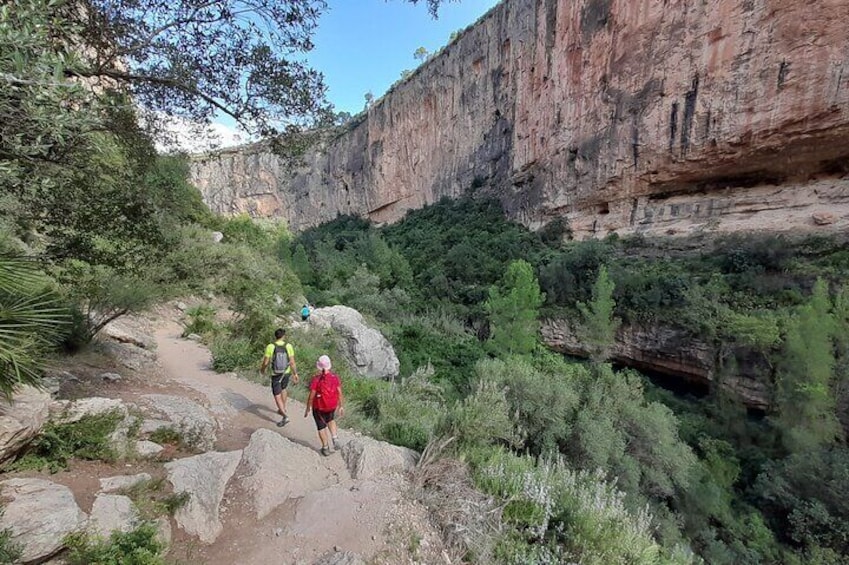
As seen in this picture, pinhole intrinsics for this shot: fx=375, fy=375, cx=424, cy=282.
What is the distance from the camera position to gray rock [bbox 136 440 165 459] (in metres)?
3.25

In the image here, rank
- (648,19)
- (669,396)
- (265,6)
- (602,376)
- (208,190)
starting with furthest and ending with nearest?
(208,190), (648,19), (669,396), (602,376), (265,6)

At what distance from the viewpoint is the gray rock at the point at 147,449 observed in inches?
128

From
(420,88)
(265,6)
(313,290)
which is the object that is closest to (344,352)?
(265,6)

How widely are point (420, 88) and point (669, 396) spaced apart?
1410 inches

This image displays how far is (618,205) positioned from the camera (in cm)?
2008

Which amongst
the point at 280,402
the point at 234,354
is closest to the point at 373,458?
the point at 280,402

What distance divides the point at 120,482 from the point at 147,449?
0.57 m

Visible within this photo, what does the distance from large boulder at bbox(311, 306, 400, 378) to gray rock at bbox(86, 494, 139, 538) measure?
23.3 ft

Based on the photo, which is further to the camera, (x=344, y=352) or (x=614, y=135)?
(x=614, y=135)

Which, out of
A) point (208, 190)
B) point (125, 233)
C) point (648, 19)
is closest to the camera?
point (125, 233)

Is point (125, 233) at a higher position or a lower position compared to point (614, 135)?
lower

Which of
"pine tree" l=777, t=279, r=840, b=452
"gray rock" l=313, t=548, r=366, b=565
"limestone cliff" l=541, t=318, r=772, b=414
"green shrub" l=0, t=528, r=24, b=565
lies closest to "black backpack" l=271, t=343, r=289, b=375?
"gray rock" l=313, t=548, r=366, b=565

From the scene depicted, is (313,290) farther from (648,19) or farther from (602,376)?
(648,19)

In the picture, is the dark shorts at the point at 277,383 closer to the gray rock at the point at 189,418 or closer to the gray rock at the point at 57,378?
the gray rock at the point at 189,418
